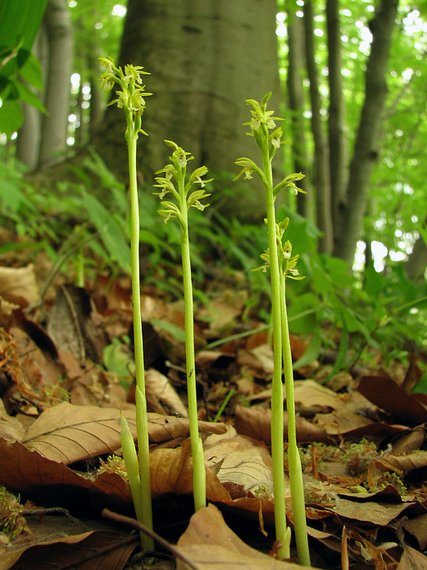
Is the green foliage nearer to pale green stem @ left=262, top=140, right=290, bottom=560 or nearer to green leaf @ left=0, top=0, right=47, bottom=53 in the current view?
green leaf @ left=0, top=0, right=47, bottom=53

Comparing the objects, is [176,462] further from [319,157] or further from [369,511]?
[319,157]

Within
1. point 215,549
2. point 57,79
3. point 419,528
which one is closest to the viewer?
point 215,549

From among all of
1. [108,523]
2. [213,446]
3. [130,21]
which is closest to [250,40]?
[130,21]

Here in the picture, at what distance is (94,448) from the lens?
1.18m

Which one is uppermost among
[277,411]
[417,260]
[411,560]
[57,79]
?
[57,79]

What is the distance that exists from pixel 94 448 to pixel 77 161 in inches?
136

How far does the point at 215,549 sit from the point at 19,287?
173 centimetres

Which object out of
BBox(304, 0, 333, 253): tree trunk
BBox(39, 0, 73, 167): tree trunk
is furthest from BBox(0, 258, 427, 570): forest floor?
BBox(39, 0, 73, 167): tree trunk

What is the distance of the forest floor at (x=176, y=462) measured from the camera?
89 cm

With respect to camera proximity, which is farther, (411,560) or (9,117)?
(9,117)

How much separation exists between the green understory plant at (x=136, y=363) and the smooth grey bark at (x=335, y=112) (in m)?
4.31

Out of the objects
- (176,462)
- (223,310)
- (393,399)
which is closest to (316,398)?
(393,399)

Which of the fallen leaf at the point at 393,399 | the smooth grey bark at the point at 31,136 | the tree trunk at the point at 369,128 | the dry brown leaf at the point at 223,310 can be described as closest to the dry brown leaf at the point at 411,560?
the fallen leaf at the point at 393,399

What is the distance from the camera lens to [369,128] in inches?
156
